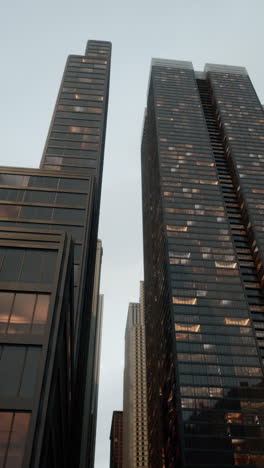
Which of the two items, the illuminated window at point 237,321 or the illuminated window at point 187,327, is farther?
the illuminated window at point 237,321

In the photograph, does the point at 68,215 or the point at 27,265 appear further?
the point at 68,215

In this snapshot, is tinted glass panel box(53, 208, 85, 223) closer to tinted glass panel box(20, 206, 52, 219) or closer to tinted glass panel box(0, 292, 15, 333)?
tinted glass panel box(20, 206, 52, 219)

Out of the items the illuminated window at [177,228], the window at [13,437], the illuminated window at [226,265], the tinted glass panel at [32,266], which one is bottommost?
the window at [13,437]

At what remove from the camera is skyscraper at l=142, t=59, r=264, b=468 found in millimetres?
98000

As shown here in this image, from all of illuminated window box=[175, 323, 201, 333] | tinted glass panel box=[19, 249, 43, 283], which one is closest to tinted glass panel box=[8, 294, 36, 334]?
tinted glass panel box=[19, 249, 43, 283]

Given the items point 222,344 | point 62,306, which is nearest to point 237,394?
point 222,344

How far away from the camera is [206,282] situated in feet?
415

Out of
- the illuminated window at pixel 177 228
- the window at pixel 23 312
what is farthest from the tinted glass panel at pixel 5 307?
the illuminated window at pixel 177 228

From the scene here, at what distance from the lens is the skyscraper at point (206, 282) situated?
98000 mm

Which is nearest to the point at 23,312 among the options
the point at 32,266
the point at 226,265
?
the point at 32,266

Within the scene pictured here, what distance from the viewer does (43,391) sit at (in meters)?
23.4

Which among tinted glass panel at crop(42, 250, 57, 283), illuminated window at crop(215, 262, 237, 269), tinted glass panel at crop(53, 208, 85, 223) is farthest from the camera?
illuminated window at crop(215, 262, 237, 269)

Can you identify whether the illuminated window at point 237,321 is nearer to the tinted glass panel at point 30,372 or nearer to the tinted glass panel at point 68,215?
the tinted glass panel at point 68,215

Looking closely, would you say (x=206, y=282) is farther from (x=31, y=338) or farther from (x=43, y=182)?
(x=31, y=338)
